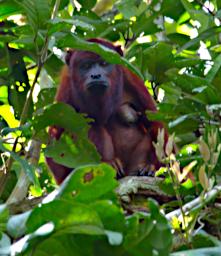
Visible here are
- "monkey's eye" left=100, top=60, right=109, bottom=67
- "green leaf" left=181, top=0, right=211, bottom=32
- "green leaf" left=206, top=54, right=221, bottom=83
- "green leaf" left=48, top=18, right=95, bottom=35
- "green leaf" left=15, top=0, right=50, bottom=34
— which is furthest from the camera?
"monkey's eye" left=100, top=60, right=109, bottom=67

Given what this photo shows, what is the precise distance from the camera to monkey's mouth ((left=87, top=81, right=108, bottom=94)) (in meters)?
5.58

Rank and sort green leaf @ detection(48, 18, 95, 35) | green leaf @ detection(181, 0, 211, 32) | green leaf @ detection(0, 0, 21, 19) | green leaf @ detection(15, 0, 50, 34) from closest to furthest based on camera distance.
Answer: green leaf @ detection(48, 18, 95, 35) < green leaf @ detection(15, 0, 50, 34) < green leaf @ detection(0, 0, 21, 19) < green leaf @ detection(181, 0, 211, 32)

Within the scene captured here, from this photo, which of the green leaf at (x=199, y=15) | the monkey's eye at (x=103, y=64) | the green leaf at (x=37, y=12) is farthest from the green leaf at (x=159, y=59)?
the monkey's eye at (x=103, y=64)

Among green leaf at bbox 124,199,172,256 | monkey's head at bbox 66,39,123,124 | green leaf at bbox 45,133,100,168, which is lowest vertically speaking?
monkey's head at bbox 66,39,123,124

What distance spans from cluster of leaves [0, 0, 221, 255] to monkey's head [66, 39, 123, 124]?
0.73 ft

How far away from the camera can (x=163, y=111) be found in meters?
3.90

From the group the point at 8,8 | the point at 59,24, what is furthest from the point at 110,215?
the point at 8,8

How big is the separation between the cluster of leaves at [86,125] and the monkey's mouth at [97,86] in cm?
30

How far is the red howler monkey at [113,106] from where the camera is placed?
5586mm

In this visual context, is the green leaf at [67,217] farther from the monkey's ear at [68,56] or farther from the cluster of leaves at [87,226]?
the monkey's ear at [68,56]

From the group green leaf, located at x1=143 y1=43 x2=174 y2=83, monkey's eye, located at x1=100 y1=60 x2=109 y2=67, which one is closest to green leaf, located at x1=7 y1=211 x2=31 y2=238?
green leaf, located at x1=143 y1=43 x2=174 y2=83

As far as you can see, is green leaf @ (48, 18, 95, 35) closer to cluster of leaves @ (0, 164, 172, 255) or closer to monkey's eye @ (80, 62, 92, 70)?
cluster of leaves @ (0, 164, 172, 255)

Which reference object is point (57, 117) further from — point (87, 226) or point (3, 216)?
point (87, 226)

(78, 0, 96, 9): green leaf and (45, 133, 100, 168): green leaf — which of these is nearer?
(45, 133, 100, 168): green leaf
